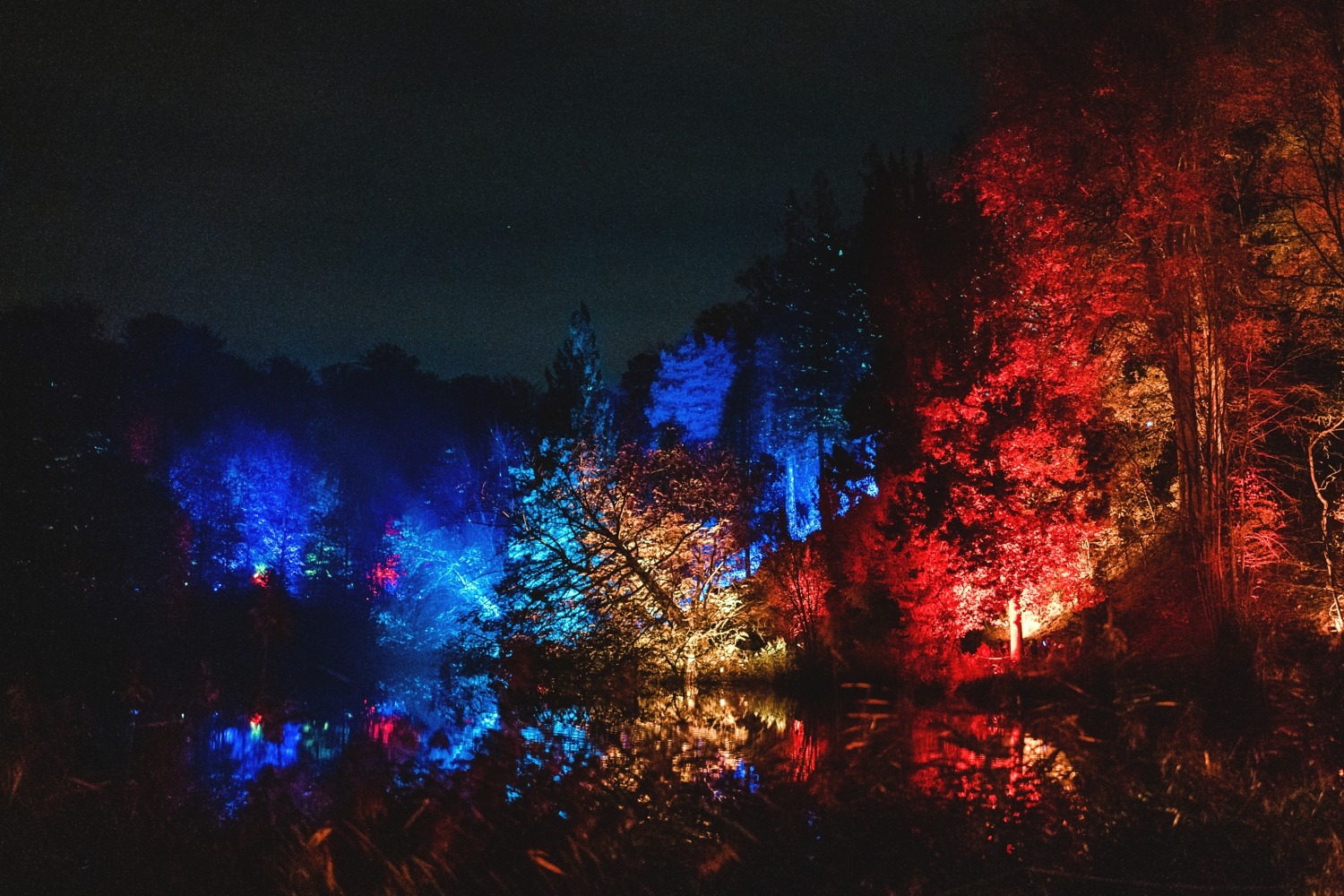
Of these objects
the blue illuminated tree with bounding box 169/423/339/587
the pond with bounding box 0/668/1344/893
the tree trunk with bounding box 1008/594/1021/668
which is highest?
the blue illuminated tree with bounding box 169/423/339/587

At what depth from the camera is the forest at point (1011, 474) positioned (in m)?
17.5

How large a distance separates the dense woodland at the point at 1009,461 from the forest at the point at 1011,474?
0.23ft

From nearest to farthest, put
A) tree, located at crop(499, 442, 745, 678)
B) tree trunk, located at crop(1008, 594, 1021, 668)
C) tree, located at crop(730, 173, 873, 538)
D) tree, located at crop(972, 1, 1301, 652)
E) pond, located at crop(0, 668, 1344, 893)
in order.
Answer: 1. pond, located at crop(0, 668, 1344, 893)
2. tree, located at crop(972, 1, 1301, 652)
3. tree trunk, located at crop(1008, 594, 1021, 668)
4. tree, located at crop(499, 442, 745, 678)
5. tree, located at crop(730, 173, 873, 538)

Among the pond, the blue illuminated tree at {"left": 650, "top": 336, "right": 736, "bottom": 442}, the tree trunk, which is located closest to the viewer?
the pond

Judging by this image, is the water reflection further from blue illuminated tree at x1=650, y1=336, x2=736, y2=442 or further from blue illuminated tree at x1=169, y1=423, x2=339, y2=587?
blue illuminated tree at x1=650, y1=336, x2=736, y2=442

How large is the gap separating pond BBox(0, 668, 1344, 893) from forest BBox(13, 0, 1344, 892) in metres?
2.08

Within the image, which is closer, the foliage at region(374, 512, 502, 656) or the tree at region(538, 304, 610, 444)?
the foliage at region(374, 512, 502, 656)

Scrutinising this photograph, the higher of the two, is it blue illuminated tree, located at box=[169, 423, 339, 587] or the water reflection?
blue illuminated tree, located at box=[169, 423, 339, 587]

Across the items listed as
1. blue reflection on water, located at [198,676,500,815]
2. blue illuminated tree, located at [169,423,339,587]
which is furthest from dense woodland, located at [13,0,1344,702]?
blue illuminated tree, located at [169,423,339,587]

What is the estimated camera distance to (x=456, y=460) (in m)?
50.7

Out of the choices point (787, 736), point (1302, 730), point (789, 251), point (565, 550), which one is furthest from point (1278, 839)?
point (789, 251)

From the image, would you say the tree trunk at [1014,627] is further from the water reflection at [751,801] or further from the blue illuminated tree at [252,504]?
the blue illuminated tree at [252,504]

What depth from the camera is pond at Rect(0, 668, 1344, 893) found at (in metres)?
7.79

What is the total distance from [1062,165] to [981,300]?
9.45 feet
